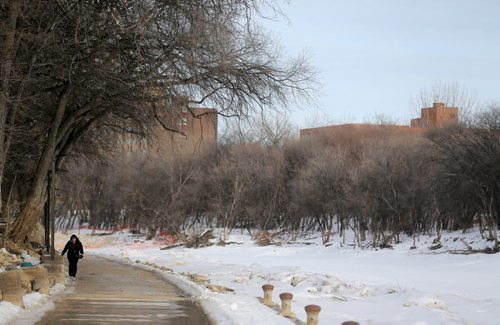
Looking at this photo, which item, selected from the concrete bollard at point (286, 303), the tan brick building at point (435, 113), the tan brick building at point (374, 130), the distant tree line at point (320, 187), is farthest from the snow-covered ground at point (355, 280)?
the tan brick building at point (435, 113)

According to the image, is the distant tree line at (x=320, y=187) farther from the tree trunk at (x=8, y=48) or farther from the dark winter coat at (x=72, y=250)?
the tree trunk at (x=8, y=48)

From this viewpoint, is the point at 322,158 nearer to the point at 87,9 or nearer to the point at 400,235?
the point at 400,235

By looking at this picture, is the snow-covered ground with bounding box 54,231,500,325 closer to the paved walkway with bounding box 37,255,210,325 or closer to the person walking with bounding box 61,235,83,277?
the paved walkway with bounding box 37,255,210,325

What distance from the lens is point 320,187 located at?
63.7 m

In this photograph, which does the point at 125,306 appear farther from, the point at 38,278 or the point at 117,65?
the point at 117,65

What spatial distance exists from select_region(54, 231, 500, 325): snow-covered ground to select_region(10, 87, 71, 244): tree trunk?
5063 mm

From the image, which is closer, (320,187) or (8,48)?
(8,48)

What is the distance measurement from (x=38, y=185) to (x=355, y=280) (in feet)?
46.2

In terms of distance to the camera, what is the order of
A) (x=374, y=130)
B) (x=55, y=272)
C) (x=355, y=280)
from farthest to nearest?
(x=374, y=130) → (x=355, y=280) → (x=55, y=272)

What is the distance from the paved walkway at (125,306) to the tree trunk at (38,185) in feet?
8.56

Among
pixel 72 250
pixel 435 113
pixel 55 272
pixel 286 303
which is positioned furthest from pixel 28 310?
pixel 435 113

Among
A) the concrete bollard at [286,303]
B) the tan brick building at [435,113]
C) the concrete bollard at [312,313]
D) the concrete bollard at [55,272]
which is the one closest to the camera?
the concrete bollard at [312,313]

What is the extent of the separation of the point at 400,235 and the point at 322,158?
39.9 feet

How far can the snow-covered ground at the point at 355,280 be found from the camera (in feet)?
56.7
